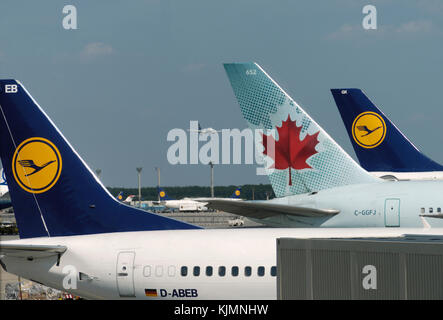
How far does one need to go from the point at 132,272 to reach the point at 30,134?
5767 millimetres

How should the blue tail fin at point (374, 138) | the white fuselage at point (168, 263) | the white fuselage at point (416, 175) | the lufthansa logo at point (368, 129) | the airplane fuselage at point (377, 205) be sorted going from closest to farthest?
the white fuselage at point (168, 263)
the airplane fuselage at point (377, 205)
the white fuselage at point (416, 175)
the blue tail fin at point (374, 138)
the lufthansa logo at point (368, 129)

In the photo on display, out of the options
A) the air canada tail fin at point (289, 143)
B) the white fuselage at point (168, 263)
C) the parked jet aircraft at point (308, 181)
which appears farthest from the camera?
the air canada tail fin at point (289, 143)

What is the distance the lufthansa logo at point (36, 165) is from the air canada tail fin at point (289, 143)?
9979mm

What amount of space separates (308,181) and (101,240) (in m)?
10.9

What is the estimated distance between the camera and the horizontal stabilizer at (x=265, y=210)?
84.9ft

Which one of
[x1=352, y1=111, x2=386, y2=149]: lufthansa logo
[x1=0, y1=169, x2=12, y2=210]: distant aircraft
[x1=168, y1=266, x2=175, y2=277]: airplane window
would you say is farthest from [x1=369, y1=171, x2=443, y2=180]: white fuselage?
[x1=0, y1=169, x2=12, y2=210]: distant aircraft

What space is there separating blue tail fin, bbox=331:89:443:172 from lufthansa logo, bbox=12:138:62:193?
945 inches

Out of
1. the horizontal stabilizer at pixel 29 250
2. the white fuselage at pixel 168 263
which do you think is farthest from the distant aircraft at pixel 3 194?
the white fuselage at pixel 168 263

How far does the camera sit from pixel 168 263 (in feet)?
67.0

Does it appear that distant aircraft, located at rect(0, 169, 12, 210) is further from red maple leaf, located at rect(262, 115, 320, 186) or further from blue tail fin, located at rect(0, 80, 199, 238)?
blue tail fin, located at rect(0, 80, 199, 238)

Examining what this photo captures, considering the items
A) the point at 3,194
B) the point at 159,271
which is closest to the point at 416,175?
the point at 159,271

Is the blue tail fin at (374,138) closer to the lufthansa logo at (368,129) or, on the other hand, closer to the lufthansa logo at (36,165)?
the lufthansa logo at (368,129)
